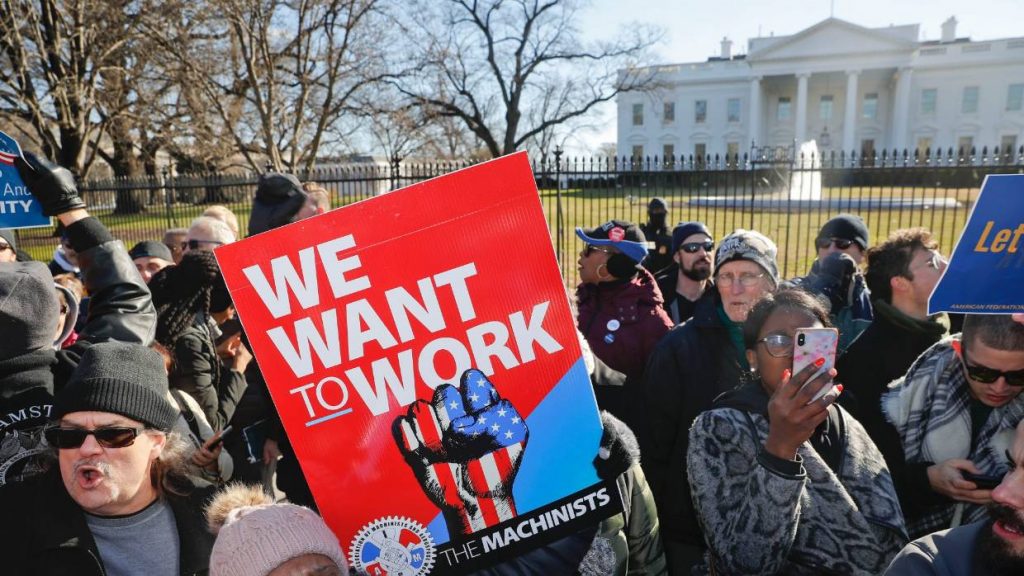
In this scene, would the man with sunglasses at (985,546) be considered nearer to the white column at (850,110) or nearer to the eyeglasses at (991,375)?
the eyeglasses at (991,375)


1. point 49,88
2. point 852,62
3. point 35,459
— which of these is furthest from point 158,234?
point 852,62

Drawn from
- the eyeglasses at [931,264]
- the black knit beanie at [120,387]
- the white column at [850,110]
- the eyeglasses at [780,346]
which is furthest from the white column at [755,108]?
the black knit beanie at [120,387]

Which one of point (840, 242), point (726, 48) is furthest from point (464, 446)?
point (726, 48)

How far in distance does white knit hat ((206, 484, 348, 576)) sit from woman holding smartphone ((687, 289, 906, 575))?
3.55 ft

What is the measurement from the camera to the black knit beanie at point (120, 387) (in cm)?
177

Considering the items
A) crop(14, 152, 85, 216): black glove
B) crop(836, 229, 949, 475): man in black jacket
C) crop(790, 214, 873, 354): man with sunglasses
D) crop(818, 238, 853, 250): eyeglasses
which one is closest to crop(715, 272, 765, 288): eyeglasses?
crop(790, 214, 873, 354): man with sunglasses

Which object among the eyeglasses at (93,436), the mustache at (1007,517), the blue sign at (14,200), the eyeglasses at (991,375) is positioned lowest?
the mustache at (1007,517)

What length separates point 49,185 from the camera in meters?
2.71

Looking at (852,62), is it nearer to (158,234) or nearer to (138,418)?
(158,234)

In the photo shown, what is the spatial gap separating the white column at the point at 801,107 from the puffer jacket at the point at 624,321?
5715 cm

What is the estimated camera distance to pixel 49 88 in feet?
52.2

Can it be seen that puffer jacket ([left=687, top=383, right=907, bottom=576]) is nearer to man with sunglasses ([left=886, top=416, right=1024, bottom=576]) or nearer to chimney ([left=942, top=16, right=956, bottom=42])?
man with sunglasses ([left=886, top=416, right=1024, bottom=576])

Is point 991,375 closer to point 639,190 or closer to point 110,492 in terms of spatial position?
point 110,492

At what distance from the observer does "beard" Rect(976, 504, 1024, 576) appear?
148cm
